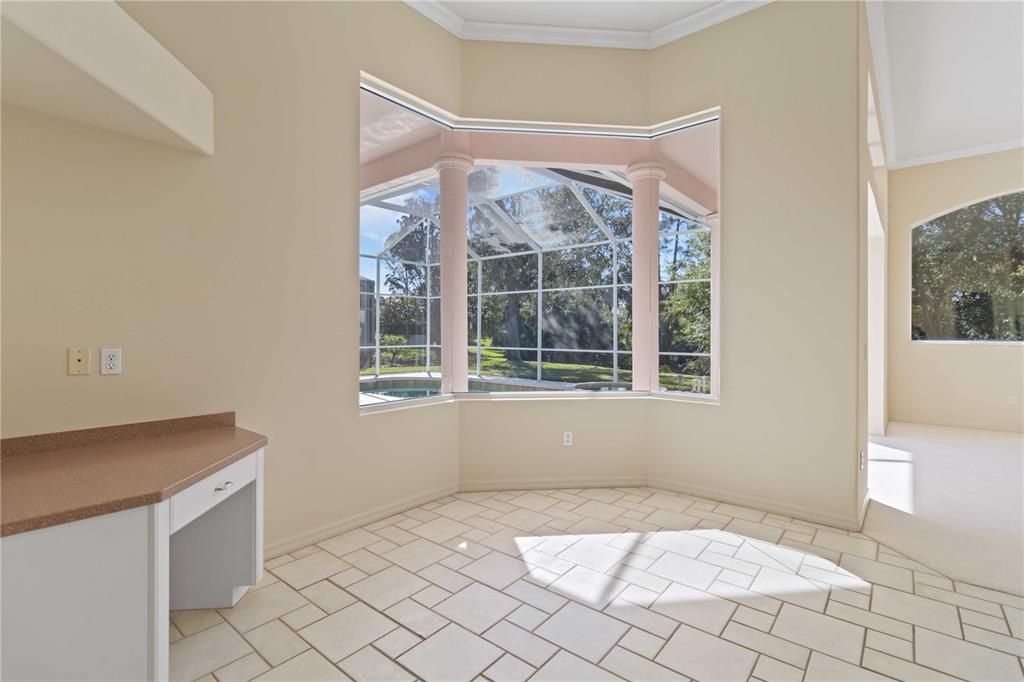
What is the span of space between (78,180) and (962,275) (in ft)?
27.4

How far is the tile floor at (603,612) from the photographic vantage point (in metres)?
1.85

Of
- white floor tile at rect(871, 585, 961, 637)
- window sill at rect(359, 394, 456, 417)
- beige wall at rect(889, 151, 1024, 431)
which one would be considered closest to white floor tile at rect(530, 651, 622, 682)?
white floor tile at rect(871, 585, 961, 637)

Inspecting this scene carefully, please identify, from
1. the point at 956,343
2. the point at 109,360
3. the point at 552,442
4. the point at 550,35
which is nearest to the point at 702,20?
the point at 550,35

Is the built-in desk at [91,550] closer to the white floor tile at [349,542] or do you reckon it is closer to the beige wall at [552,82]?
the white floor tile at [349,542]

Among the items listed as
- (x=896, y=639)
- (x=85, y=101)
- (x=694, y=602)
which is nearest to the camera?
(x=85, y=101)

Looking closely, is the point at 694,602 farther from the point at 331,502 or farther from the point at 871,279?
the point at 871,279

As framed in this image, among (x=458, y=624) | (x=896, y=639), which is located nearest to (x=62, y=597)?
(x=458, y=624)

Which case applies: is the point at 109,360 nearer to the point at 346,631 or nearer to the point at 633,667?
the point at 346,631

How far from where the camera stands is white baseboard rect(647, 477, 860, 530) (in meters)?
3.12

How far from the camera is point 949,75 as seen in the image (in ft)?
14.5

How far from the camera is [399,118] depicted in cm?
350

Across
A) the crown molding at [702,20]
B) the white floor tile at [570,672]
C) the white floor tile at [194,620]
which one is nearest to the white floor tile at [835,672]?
the white floor tile at [570,672]

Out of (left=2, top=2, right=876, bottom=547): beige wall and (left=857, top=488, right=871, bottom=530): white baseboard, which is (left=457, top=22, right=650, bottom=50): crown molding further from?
(left=857, top=488, right=871, bottom=530): white baseboard

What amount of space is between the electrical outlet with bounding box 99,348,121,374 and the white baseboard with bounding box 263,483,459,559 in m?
1.15
